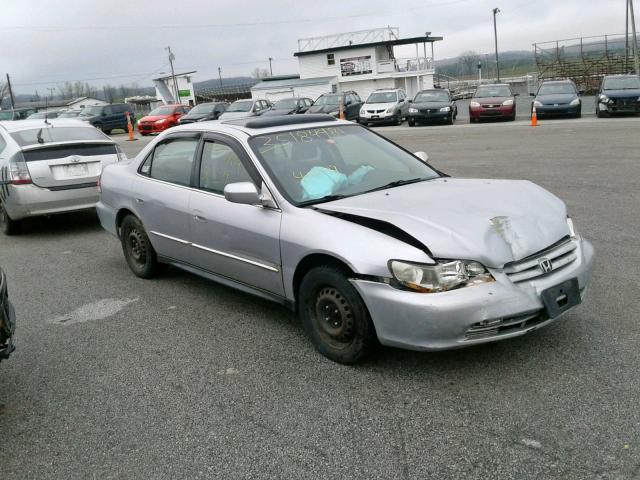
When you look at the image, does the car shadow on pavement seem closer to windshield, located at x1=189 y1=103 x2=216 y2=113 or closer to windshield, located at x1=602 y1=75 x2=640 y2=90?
windshield, located at x1=602 y1=75 x2=640 y2=90

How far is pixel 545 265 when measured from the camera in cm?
370

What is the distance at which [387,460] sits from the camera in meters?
2.95

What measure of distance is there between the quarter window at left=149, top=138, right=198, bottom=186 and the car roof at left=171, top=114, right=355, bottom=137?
0.18 m

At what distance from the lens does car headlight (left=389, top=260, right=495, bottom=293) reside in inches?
137

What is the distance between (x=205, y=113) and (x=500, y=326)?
27554 mm

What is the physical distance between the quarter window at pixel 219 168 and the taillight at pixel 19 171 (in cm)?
414

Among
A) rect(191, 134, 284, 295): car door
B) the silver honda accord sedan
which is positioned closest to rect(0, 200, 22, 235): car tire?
the silver honda accord sedan

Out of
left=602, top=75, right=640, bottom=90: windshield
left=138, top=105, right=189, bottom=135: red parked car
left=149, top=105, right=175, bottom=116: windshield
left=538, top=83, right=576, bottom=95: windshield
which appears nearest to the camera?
left=602, top=75, right=640, bottom=90: windshield

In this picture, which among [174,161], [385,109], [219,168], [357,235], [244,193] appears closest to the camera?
[357,235]

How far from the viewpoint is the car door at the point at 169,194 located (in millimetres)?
5262

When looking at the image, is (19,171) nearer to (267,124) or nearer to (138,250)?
(138,250)

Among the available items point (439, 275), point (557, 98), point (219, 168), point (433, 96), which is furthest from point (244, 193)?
point (433, 96)

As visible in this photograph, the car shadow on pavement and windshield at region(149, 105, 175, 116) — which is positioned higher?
windshield at region(149, 105, 175, 116)

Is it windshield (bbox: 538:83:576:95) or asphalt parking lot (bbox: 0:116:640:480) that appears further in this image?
windshield (bbox: 538:83:576:95)
